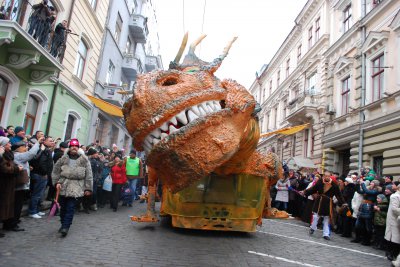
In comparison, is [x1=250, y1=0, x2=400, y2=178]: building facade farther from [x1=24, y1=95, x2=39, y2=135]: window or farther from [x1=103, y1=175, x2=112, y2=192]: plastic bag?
[x1=24, y1=95, x2=39, y2=135]: window

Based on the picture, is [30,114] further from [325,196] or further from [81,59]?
[325,196]

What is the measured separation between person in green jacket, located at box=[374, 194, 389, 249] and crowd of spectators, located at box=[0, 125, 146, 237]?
5864mm

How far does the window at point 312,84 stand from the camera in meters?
19.7

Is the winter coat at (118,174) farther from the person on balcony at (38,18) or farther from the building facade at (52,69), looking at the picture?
the person on balcony at (38,18)

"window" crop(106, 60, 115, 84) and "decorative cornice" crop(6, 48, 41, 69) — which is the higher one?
"window" crop(106, 60, 115, 84)

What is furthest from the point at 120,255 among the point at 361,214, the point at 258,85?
the point at 258,85

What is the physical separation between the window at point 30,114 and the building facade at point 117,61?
454 centimetres

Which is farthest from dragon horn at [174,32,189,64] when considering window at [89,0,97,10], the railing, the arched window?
window at [89,0,97,10]

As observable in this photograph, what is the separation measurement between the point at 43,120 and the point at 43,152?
5.45 metres

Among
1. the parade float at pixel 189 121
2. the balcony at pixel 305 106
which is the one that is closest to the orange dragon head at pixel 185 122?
the parade float at pixel 189 121

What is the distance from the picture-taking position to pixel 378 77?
13.8 meters

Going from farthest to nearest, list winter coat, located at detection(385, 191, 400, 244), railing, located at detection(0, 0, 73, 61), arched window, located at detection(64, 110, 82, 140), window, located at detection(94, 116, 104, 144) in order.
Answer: window, located at detection(94, 116, 104, 144), arched window, located at detection(64, 110, 82, 140), railing, located at detection(0, 0, 73, 61), winter coat, located at detection(385, 191, 400, 244)

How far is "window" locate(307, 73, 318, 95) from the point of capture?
64.5 ft

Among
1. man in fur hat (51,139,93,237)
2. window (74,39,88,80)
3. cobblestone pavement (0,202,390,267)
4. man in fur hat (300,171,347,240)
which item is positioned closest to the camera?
cobblestone pavement (0,202,390,267)
